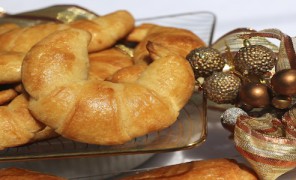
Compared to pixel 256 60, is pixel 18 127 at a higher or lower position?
lower

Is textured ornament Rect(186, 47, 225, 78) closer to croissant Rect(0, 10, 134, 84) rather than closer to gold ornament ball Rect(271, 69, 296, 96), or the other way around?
gold ornament ball Rect(271, 69, 296, 96)

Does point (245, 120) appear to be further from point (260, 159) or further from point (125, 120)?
point (125, 120)

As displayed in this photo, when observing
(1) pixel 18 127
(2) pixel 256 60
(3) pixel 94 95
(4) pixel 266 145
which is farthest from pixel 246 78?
(1) pixel 18 127

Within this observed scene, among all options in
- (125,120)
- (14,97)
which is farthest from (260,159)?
(14,97)

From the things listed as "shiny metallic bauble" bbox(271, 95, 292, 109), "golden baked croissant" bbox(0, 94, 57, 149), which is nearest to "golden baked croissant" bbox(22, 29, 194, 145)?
"golden baked croissant" bbox(0, 94, 57, 149)

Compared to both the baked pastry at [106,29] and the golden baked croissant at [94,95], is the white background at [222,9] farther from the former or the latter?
the golden baked croissant at [94,95]

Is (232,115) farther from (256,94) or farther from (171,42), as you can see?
(171,42)
